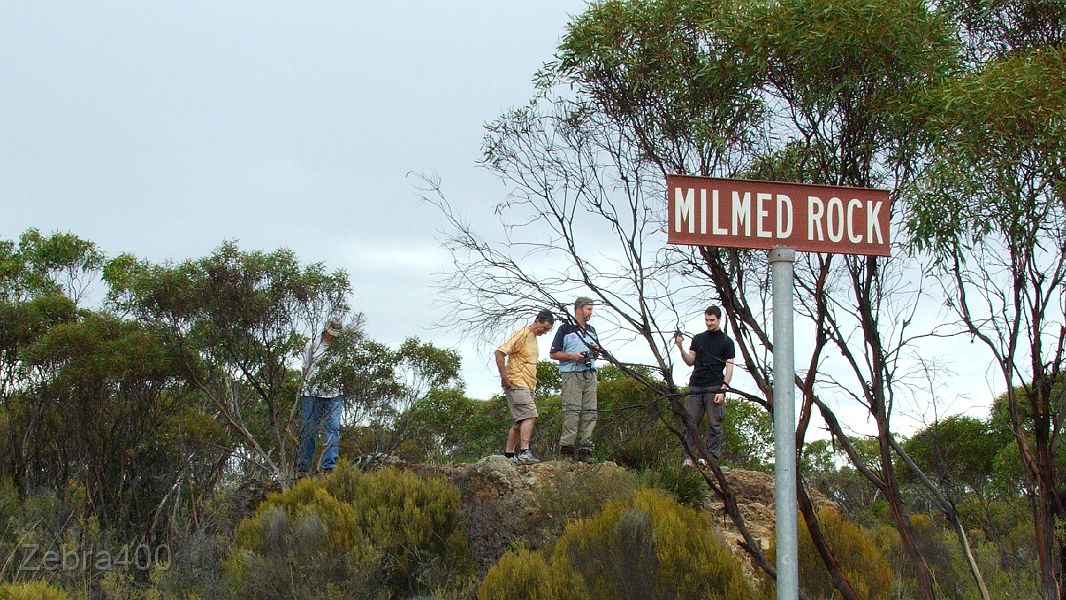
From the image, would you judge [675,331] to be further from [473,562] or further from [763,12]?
[473,562]

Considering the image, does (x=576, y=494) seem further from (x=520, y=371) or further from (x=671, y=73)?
(x=671, y=73)

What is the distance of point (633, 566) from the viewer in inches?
296

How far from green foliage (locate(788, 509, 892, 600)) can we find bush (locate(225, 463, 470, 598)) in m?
2.87

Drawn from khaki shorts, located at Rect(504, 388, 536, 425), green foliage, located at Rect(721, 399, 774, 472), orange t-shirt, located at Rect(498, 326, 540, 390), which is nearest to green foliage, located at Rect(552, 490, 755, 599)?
khaki shorts, located at Rect(504, 388, 536, 425)

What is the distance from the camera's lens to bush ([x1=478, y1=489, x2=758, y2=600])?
24.0 ft

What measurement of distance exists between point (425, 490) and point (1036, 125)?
6.24 metres

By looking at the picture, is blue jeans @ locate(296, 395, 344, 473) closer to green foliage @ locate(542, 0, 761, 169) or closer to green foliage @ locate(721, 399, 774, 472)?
green foliage @ locate(542, 0, 761, 169)

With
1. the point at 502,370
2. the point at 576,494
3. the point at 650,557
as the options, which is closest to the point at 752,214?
the point at 650,557

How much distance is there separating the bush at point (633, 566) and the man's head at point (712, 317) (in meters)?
2.10

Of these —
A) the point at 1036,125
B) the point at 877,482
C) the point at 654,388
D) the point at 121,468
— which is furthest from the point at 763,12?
the point at 121,468

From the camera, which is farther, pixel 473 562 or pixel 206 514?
pixel 206 514

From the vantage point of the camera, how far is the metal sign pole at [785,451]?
2.80 meters

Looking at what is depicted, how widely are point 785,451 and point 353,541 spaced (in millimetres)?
7383

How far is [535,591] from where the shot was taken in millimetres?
7465
